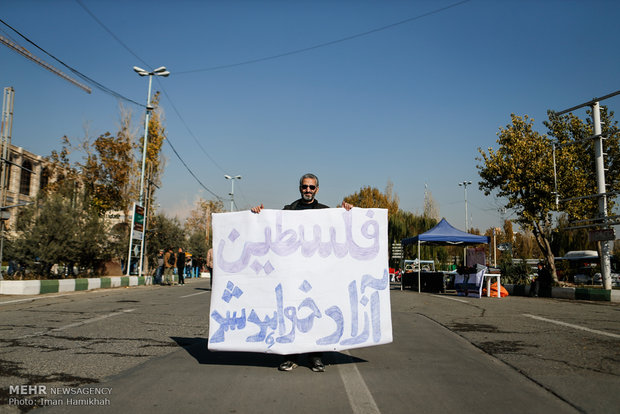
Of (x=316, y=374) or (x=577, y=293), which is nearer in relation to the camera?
(x=316, y=374)

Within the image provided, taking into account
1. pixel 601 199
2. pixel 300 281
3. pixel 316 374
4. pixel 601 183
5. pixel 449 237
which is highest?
pixel 601 183

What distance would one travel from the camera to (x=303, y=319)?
191 inches

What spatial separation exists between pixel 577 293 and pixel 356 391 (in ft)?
55.2

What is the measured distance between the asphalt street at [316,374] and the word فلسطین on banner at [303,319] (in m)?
0.34

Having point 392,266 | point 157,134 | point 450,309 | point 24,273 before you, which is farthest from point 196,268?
point 450,309

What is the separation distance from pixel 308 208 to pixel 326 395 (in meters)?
2.20

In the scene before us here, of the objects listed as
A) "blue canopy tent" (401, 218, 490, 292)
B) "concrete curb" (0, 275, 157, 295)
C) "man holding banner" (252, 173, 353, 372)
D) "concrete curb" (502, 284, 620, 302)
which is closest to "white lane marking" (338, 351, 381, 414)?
"man holding banner" (252, 173, 353, 372)

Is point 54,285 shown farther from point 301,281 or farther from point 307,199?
point 301,281

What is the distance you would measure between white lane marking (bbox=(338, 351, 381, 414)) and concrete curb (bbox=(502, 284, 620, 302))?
15.2 metres

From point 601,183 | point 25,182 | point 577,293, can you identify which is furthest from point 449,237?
point 25,182

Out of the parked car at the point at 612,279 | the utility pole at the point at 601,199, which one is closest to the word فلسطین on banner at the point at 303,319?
the utility pole at the point at 601,199

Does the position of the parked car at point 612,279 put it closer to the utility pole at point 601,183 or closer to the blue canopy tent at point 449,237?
the utility pole at point 601,183

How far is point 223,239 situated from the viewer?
5316mm

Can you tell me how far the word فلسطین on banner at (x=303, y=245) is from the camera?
5125mm
